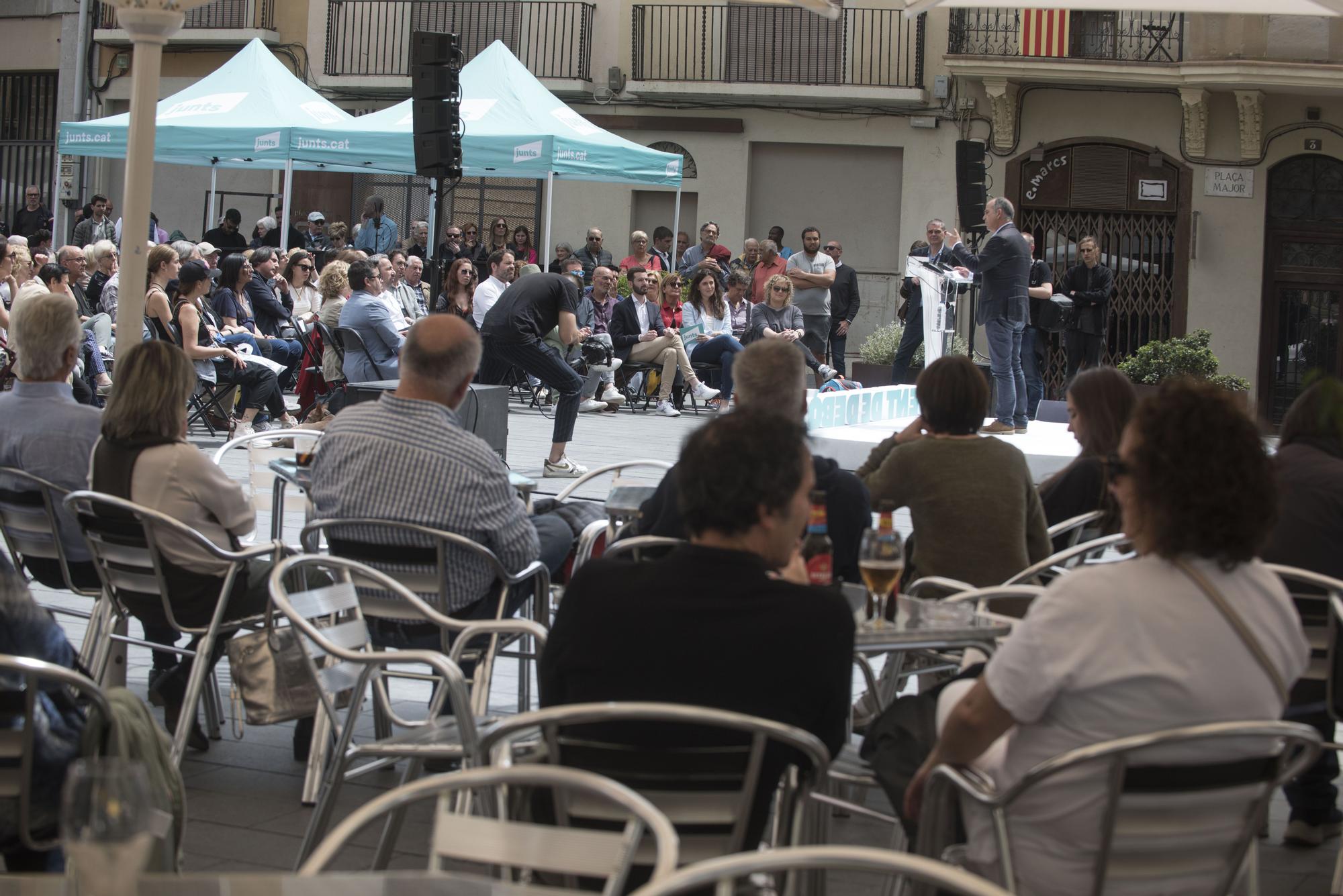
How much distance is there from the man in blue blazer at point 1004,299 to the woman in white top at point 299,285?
21.5ft

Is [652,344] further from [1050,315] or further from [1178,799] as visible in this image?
[1178,799]

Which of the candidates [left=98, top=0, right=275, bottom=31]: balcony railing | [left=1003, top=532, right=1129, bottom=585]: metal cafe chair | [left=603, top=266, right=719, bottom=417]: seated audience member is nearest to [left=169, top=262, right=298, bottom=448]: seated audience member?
[left=603, top=266, right=719, bottom=417]: seated audience member

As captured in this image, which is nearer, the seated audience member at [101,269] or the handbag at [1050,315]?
the seated audience member at [101,269]

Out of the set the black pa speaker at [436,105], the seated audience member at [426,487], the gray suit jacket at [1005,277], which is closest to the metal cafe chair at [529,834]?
the seated audience member at [426,487]

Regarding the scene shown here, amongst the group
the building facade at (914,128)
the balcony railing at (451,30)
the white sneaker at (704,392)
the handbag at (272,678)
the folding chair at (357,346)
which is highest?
the balcony railing at (451,30)

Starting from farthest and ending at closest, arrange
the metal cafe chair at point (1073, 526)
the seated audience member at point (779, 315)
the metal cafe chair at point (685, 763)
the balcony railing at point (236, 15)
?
the balcony railing at point (236, 15), the seated audience member at point (779, 315), the metal cafe chair at point (1073, 526), the metal cafe chair at point (685, 763)

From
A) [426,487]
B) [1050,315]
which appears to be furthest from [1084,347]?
[426,487]

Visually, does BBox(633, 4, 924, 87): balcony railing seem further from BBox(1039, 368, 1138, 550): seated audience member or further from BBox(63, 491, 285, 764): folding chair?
BBox(63, 491, 285, 764): folding chair

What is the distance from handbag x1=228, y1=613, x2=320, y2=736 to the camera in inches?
153

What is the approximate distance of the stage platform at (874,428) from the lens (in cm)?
1065

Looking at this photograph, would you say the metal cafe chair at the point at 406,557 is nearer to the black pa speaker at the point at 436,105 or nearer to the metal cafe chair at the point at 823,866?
the metal cafe chair at the point at 823,866

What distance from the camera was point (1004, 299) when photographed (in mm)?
11523

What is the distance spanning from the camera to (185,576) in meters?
4.34

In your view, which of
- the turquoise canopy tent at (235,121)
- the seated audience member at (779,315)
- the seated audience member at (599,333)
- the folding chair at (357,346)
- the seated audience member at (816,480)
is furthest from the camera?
the turquoise canopy tent at (235,121)
